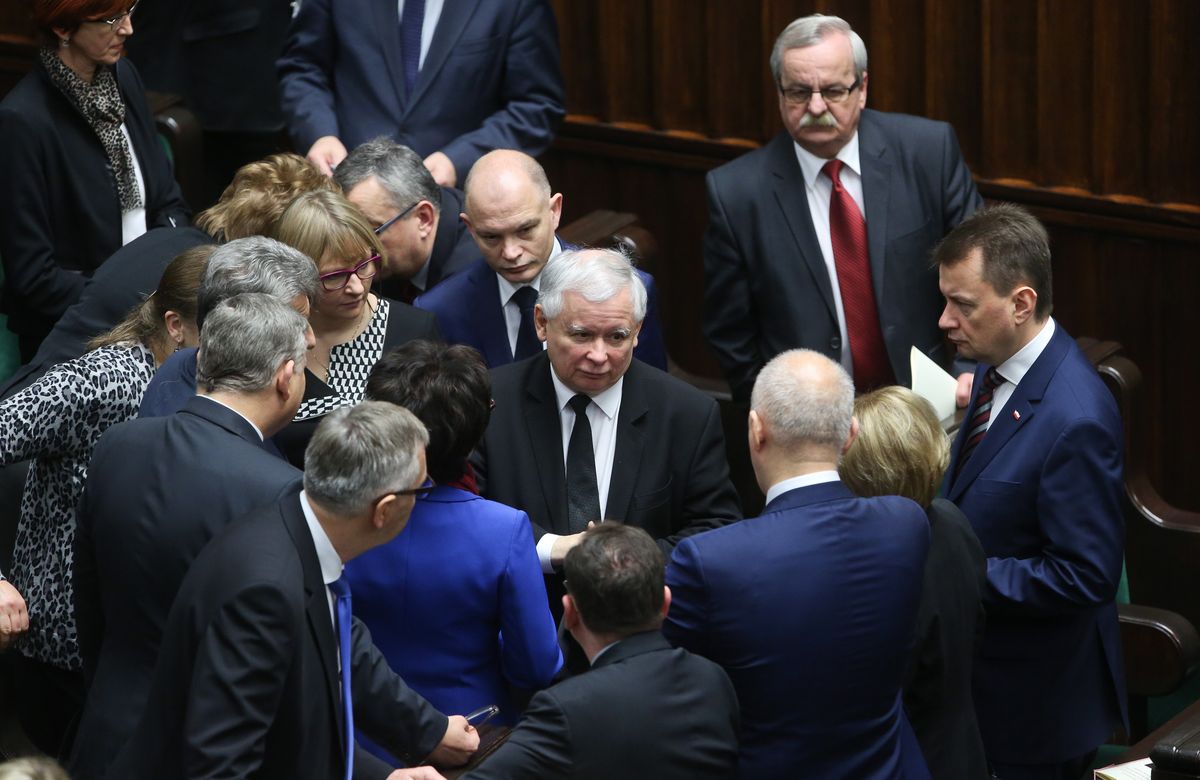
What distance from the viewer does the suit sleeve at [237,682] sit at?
100.0 inches

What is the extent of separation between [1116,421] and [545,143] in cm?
206

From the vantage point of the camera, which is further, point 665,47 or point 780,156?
point 665,47

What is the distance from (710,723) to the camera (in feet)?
9.00

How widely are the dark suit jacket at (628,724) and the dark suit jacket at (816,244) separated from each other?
1.99 metres

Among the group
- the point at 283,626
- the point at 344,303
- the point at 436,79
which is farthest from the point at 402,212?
the point at 283,626

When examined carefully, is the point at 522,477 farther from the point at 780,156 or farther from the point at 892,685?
the point at 780,156

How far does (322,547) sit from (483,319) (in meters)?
1.54

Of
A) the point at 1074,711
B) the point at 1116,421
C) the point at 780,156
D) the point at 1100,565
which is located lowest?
the point at 1074,711

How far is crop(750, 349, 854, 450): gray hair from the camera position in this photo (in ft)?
9.76

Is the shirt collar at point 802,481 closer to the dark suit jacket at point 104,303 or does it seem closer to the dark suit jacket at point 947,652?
the dark suit jacket at point 947,652

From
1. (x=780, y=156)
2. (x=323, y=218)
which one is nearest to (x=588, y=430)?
(x=323, y=218)

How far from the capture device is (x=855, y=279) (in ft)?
15.1

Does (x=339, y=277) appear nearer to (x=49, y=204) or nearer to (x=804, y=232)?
(x=49, y=204)

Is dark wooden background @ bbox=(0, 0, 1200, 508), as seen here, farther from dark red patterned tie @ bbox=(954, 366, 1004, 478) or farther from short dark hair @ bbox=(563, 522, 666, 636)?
short dark hair @ bbox=(563, 522, 666, 636)
